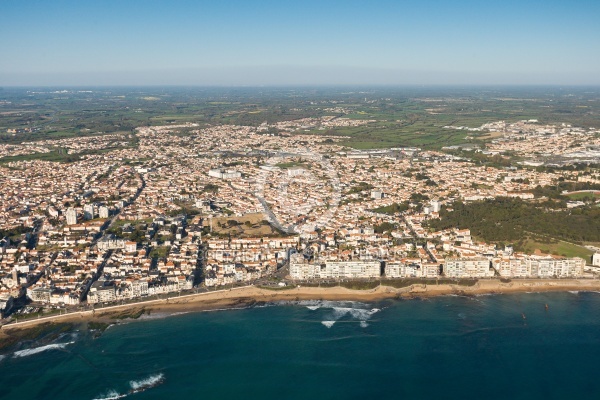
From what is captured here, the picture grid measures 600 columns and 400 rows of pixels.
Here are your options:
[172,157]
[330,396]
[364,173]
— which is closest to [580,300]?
[330,396]

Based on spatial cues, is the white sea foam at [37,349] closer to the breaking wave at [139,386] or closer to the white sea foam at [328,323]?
the breaking wave at [139,386]

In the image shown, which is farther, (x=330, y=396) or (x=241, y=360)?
(x=241, y=360)

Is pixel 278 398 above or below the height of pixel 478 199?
below

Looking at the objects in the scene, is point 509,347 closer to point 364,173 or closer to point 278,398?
point 278,398

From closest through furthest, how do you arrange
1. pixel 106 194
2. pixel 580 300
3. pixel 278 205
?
1. pixel 580 300
2. pixel 278 205
3. pixel 106 194

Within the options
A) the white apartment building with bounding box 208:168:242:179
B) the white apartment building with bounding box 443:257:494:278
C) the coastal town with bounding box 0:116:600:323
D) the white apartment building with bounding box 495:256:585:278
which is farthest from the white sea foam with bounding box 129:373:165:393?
the white apartment building with bounding box 208:168:242:179

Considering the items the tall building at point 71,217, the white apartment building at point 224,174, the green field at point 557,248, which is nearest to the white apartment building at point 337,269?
the green field at point 557,248

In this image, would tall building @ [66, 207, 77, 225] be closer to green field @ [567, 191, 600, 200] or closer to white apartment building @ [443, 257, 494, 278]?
white apartment building @ [443, 257, 494, 278]
